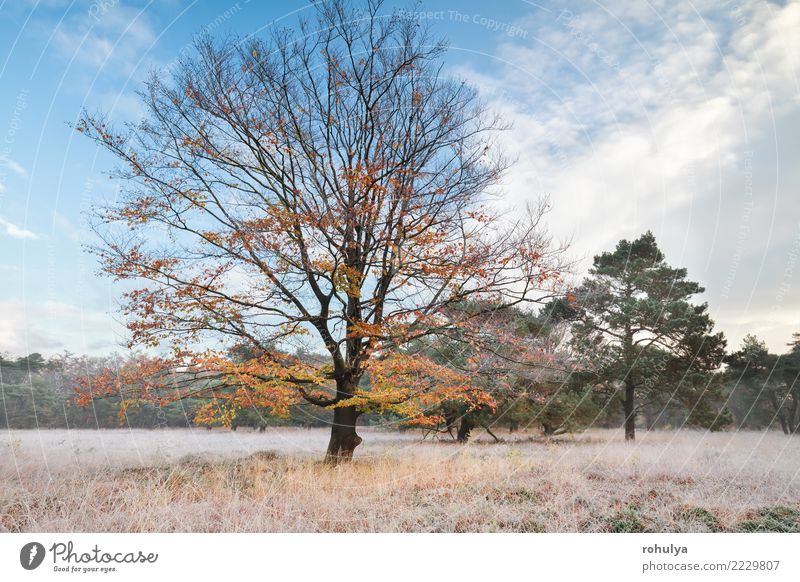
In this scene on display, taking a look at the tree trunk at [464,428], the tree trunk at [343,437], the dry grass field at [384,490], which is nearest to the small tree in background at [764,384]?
the dry grass field at [384,490]

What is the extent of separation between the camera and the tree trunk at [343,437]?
35.3ft

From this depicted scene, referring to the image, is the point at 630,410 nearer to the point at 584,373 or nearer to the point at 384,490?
the point at 584,373

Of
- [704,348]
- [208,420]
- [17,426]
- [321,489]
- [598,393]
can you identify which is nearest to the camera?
[321,489]

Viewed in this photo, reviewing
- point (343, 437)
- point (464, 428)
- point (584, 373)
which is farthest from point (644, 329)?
point (343, 437)

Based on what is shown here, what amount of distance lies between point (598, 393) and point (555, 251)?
1008 cm

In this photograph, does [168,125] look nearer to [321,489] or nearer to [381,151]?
[381,151]

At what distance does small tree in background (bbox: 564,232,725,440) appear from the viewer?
47.0 feet

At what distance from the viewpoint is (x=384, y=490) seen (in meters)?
7.14

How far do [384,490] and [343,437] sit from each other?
155 inches

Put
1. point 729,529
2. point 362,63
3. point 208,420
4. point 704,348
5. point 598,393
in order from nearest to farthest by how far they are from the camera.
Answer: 1. point 729,529
2. point 208,420
3. point 362,63
4. point 704,348
5. point 598,393

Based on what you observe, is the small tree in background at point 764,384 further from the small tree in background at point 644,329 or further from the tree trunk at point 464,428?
the tree trunk at point 464,428

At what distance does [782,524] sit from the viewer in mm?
5746

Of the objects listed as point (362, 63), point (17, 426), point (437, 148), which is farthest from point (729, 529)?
point (17, 426)

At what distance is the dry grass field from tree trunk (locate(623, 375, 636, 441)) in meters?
5.58
